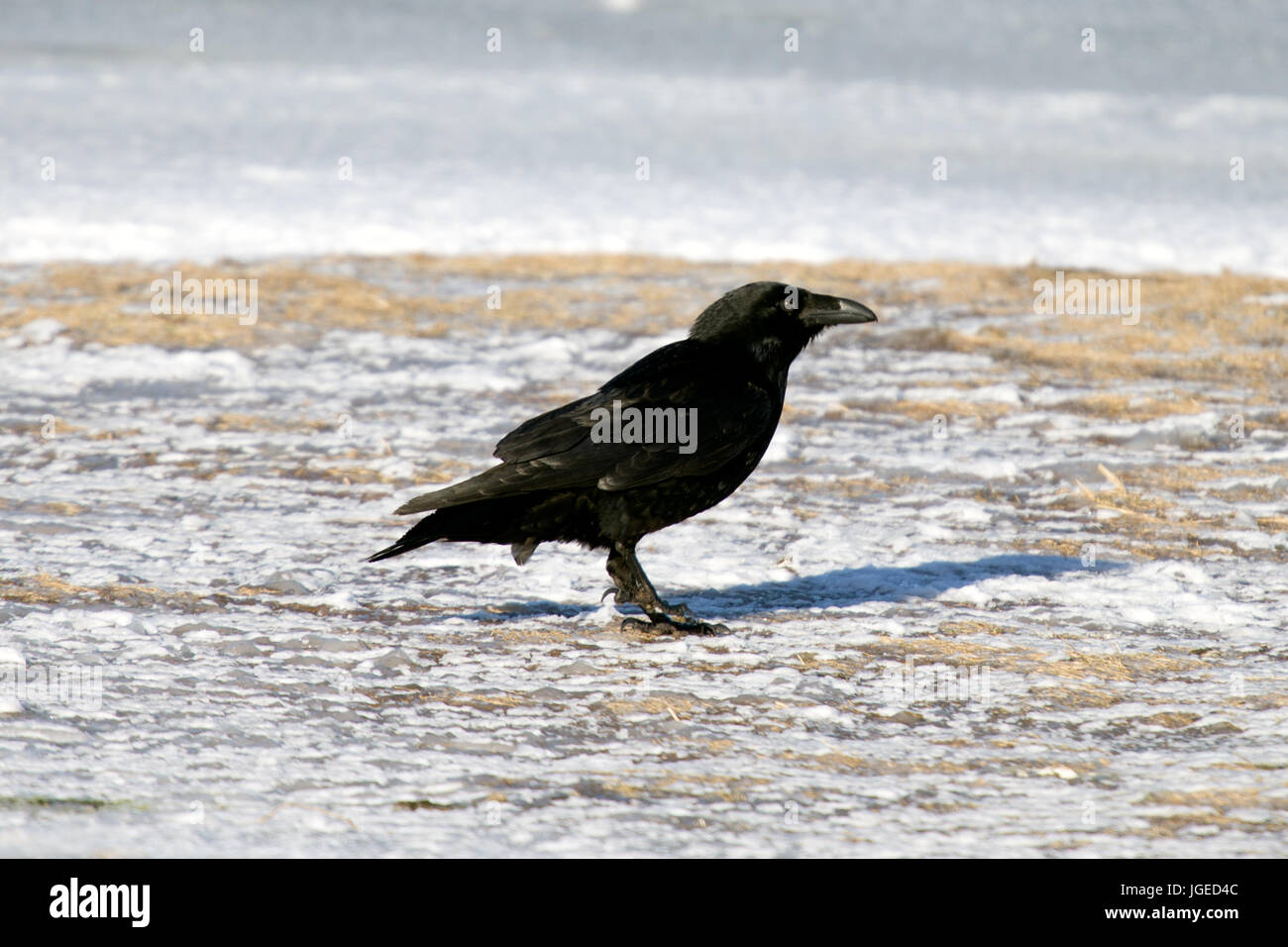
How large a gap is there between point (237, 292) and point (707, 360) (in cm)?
656

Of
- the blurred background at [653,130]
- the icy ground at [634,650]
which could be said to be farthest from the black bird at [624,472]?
the blurred background at [653,130]

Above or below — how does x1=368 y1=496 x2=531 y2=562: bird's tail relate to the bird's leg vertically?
above

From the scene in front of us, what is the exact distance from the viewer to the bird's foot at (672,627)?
17.5 ft

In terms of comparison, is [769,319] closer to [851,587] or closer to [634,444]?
[634,444]

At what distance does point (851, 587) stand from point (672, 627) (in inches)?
37.8

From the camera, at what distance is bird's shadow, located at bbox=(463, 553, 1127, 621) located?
226 inches

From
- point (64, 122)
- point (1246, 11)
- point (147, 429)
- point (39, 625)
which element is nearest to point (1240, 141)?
point (1246, 11)

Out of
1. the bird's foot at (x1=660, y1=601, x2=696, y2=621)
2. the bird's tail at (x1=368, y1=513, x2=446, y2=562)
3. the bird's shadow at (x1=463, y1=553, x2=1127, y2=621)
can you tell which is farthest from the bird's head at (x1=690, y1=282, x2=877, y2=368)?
the bird's tail at (x1=368, y1=513, x2=446, y2=562)

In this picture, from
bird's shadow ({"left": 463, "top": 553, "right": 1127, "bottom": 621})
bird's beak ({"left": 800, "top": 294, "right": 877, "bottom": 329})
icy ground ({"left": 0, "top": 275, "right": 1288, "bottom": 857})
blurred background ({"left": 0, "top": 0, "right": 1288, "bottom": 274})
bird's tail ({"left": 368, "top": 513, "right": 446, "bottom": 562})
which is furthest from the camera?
blurred background ({"left": 0, "top": 0, "right": 1288, "bottom": 274})

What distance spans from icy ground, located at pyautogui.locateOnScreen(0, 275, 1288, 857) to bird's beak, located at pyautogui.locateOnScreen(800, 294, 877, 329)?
101 cm

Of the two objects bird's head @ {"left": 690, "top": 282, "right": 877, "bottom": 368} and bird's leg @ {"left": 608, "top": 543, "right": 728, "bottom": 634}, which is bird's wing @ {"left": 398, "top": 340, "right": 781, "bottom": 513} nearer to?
bird's head @ {"left": 690, "top": 282, "right": 877, "bottom": 368}

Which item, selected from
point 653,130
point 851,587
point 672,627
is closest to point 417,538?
point 672,627

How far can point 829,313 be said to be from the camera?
592 centimetres

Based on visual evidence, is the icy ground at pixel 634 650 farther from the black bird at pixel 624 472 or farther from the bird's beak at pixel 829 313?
the bird's beak at pixel 829 313
